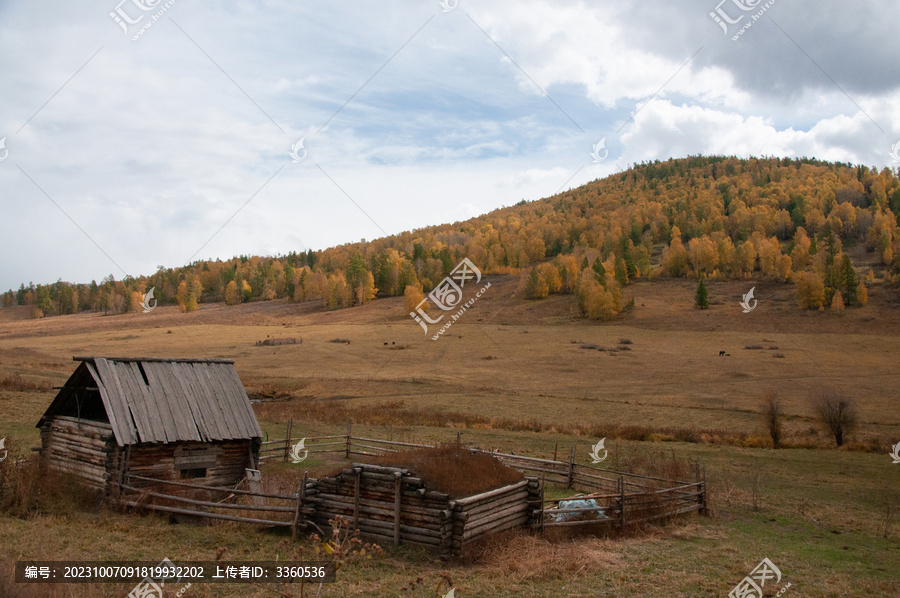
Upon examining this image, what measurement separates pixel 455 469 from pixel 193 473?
9663 mm

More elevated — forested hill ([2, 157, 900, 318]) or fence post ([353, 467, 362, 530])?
forested hill ([2, 157, 900, 318])

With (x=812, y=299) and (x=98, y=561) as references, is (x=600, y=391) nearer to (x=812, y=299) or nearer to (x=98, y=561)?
(x=98, y=561)

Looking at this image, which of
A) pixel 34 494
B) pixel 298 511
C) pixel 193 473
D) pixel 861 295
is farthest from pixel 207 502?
pixel 861 295

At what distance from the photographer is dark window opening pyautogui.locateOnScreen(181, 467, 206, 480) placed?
17.9 meters

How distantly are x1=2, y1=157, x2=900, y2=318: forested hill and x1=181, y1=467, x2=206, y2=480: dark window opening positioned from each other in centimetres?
8430

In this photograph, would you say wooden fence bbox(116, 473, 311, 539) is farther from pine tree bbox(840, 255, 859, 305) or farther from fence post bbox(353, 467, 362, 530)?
pine tree bbox(840, 255, 859, 305)

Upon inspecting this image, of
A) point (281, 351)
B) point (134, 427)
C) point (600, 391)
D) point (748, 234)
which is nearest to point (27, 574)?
point (134, 427)

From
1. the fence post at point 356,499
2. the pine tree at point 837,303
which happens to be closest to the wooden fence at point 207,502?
the fence post at point 356,499

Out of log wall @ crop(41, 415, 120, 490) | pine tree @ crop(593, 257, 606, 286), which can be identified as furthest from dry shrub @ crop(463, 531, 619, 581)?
pine tree @ crop(593, 257, 606, 286)

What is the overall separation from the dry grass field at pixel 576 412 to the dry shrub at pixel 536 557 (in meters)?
0.06

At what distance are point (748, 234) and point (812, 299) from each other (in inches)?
2339

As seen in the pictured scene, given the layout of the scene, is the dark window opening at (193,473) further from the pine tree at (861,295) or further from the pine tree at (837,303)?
the pine tree at (861,295)

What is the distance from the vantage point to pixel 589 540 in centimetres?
1423

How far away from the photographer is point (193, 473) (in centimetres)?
1817
